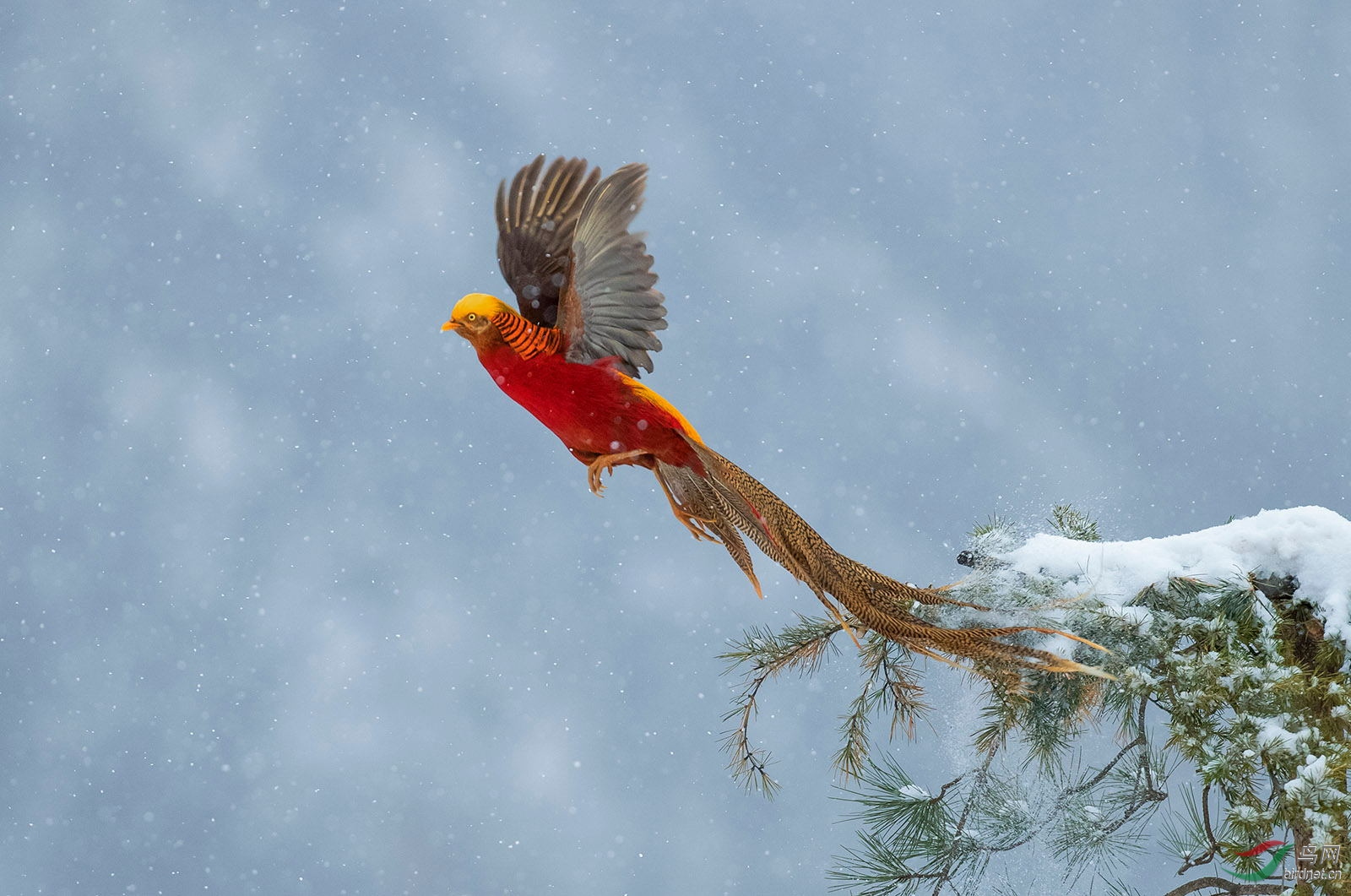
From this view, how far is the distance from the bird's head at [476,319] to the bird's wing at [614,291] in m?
0.12

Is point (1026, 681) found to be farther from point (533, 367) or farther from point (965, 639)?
point (533, 367)

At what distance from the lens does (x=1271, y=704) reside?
1442 millimetres

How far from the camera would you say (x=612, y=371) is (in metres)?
1.72

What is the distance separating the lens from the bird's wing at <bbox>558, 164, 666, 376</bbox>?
5.65 feet

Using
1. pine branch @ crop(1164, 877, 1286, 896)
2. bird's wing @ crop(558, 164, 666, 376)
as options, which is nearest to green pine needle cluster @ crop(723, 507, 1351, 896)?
pine branch @ crop(1164, 877, 1286, 896)

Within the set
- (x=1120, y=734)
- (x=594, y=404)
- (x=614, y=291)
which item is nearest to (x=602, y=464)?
(x=594, y=404)

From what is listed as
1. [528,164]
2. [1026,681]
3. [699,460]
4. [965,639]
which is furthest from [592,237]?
[1026,681]

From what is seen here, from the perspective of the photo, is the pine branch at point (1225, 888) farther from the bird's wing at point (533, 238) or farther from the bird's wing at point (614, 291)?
the bird's wing at point (533, 238)

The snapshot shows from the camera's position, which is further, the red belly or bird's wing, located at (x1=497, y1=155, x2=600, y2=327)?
bird's wing, located at (x1=497, y1=155, x2=600, y2=327)

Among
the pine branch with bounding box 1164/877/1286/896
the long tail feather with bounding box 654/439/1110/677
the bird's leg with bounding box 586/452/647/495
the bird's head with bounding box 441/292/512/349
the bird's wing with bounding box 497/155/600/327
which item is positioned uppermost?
the bird's wing with bounding box 497/155/600/327

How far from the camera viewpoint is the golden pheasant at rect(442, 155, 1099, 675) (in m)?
1.61

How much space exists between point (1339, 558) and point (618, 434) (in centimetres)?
108

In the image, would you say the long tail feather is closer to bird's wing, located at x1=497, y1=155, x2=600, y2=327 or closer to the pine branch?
bird's wing, located at x1=497, y1=155, x2=600, y2=327

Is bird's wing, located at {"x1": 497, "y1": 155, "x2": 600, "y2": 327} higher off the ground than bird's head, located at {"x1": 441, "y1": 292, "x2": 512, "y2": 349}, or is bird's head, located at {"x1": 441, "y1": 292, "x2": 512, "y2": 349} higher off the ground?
bird's wing, located at {"x1": 497, "y1": 155, "x2": 600, "y2": 327}
